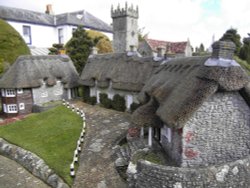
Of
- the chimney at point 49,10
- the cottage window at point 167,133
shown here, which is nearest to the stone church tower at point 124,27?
the chimney at point 49,10

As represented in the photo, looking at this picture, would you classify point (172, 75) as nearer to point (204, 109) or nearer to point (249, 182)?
point (204, 109)

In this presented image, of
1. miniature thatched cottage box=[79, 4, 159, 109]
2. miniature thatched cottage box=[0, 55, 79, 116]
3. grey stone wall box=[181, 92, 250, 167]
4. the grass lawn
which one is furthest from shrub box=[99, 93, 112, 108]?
grey stone wall box=[181, 92, 250, 167]

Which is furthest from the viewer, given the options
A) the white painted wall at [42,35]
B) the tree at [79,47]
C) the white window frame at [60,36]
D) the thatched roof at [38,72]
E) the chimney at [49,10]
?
the chimney at [49,10]

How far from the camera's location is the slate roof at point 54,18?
41625mm

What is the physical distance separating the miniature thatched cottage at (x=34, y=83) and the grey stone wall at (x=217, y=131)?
22.3 metres

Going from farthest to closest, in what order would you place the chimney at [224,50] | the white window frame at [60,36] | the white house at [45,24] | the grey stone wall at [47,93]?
the white window frame at [60,36] < the white house at [45,24] < the grey stone wall at [47,93] < the chimney at [224,50]

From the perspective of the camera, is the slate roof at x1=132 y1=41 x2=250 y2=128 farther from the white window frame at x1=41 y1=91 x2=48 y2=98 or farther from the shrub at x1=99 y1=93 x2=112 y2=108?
the white window frame at x1=41 y1=91 x2=48 y2=98

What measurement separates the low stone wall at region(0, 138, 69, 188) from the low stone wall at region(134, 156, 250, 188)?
17.7 feet

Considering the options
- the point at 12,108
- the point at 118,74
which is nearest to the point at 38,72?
the point at 12,108

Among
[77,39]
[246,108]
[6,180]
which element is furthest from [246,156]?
[77,39]

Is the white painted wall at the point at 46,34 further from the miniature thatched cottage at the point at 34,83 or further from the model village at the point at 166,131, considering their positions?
the model village at the point at 166,131

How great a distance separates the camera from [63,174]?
45.9ft

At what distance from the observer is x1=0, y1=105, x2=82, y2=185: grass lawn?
51.0ft

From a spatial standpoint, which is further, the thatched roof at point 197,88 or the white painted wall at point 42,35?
the white painted wall at point 42,35
